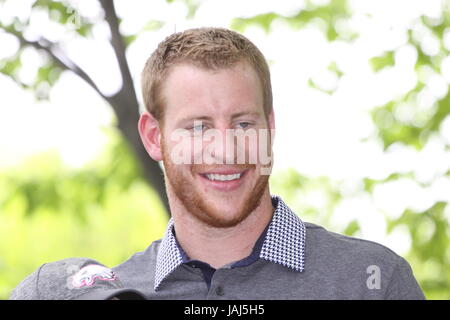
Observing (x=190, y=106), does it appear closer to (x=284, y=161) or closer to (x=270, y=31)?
(x=270, y=31)

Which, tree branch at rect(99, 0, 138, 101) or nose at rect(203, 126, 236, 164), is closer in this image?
nose at rect(203, 126, 236, 164)

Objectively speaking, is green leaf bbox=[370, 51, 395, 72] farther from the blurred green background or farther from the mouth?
the mouth

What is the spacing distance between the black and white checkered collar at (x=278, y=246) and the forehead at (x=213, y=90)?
0.49m

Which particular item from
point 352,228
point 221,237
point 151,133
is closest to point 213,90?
point 151,133

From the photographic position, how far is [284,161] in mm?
7855

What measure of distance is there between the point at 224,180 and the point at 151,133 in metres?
0.51

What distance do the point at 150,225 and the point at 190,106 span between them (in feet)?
48.7

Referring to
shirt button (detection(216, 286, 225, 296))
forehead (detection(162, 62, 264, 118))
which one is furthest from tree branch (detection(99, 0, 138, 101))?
shirt button (detection(216, 286, 225, 296))

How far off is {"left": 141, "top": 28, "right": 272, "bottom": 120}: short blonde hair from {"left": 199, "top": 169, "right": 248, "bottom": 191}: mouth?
315 millimetres

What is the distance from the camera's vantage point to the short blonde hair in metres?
2.72

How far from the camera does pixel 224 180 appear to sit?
2.64m

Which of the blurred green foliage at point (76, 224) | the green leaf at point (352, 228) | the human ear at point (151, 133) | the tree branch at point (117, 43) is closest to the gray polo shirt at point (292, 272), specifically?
the human ear at point (151, 133)

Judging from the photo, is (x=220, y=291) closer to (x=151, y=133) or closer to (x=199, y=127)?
(x=199, y=127)
